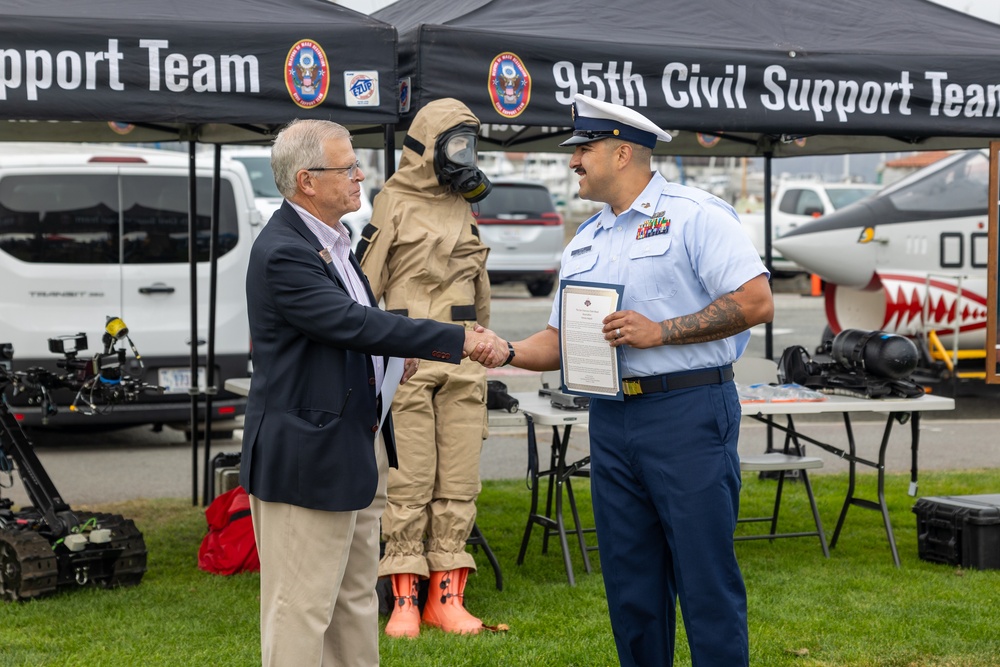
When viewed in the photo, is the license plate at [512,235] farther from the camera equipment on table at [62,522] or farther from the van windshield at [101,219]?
the camera equipment on table at [62,522]

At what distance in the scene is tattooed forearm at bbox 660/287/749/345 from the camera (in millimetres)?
3617

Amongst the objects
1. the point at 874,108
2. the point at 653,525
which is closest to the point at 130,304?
the point at 874,108

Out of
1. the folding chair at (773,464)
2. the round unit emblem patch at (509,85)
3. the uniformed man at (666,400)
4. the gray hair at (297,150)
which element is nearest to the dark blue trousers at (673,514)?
the uniformed man at (666,400)

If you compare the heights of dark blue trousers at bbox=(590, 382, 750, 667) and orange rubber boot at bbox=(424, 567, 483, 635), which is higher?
dark blue trousers at bbox=(590, 382, 750, 667)

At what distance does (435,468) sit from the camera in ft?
17.5

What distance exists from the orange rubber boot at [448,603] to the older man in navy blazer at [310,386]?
A: 171 centimetres

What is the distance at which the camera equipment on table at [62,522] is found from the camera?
554 cm

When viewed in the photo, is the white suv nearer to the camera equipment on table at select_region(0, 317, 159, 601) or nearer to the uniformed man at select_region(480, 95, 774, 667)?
the camera equipment on table at select_region(0, 317, 159, 601)

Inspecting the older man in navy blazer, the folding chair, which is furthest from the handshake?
the folding chair

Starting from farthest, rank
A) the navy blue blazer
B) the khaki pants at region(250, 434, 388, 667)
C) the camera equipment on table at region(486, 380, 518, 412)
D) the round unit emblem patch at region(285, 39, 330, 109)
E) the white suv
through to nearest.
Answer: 1. the white suv
2. the camera equipment on table at region(486, 380, 518, 412)
3. the round unit emblem patch at region(285, 39, 330, 109)
4. the khaki pants at region(250, 434, 388, 667)
5. the navy blue blazer

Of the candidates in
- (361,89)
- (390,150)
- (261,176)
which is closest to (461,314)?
(390,150)

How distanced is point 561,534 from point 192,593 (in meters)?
1.76

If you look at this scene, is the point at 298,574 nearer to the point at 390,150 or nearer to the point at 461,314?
the point at 461,314

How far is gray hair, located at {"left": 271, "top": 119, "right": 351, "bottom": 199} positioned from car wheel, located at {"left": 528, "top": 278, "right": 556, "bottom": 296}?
1966cm
